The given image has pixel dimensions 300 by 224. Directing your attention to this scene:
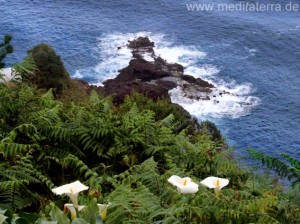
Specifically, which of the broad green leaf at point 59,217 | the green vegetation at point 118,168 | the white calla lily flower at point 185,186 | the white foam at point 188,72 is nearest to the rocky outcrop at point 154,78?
the white foam at point 188,72

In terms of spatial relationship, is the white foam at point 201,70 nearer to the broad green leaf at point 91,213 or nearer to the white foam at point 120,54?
the white foam at point 120,54

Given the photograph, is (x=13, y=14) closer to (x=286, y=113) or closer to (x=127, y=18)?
(x=127, y=18)

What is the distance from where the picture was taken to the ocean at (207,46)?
38281 millimetres

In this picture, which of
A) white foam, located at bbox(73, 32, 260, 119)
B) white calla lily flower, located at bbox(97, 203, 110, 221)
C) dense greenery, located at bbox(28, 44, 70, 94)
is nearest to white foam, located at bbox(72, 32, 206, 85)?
white foam, located at bbox(73, 32, 260, 119)

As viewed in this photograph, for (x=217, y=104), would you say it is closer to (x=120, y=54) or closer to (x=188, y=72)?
(x=188, y=72)

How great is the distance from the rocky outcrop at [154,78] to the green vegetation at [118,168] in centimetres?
3043


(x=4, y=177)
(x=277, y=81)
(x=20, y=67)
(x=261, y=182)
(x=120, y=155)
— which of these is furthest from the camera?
(x=277, y=81)

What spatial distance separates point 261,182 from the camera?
6371 millimetres

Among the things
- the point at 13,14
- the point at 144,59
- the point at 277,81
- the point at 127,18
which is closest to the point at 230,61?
the point at 277,81

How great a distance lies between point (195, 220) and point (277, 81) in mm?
40485

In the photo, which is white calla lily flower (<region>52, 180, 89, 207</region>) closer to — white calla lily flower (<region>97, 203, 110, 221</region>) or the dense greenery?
white calla lily flower (<region>97, 203, 110, 221</region>)

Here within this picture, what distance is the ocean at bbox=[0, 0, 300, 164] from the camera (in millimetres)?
38281

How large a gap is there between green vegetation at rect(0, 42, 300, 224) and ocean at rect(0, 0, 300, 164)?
27.2 metres

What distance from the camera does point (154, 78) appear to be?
141 ft
